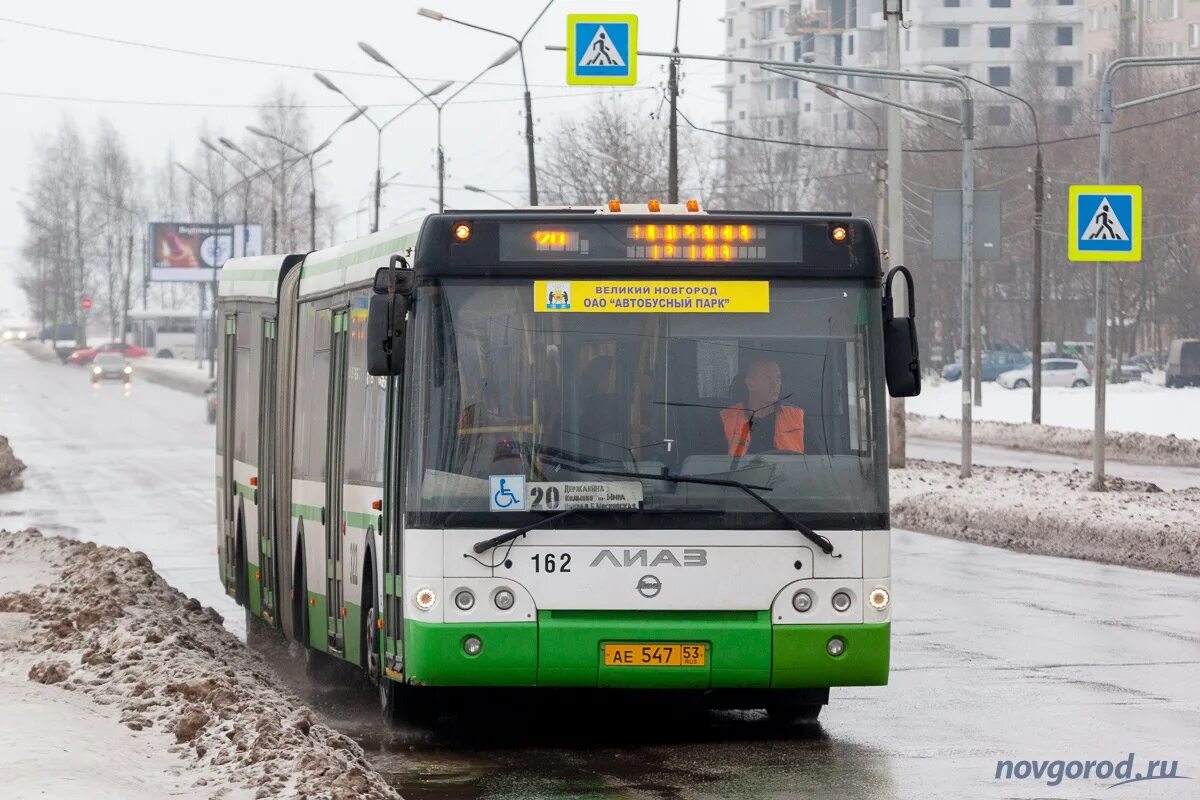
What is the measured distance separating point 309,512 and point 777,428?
3998mm

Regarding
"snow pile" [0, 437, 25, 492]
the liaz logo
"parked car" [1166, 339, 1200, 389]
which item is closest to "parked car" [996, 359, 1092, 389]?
"parked car" [1166, 339, 1200, 389]

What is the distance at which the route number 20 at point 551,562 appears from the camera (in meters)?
9.53

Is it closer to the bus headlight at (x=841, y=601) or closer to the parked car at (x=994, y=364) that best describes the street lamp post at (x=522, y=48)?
the bus headlight at (x=841, y=601)

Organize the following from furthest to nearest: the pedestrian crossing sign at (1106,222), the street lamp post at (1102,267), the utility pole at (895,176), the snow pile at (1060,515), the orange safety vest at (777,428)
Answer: the utility pole at (895,176), the street lamp post at (1102,267), the pedestrian crossing sign at (1106,222), the snow pile at (1060,515), the orange safety vest at (777,428)

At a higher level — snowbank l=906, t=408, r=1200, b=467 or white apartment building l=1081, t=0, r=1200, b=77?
white apartment building l=1081, t=0, r=1200, b=77

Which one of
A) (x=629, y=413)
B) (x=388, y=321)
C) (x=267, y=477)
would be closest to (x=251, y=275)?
(x=267, y=477)

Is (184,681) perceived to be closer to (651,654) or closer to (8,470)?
(651,654)

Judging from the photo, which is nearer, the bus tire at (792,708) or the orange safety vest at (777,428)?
the orange safety vest at (777,428)

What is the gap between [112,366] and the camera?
92.6 metres

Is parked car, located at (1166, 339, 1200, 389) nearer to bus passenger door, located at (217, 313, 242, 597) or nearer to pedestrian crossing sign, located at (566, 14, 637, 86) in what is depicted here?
pedestrian crossing sign, located at (566, 14, 637, 86)

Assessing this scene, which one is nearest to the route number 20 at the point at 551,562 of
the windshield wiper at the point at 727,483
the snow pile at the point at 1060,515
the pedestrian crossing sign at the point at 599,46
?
the windshield wiper at the point at 727,483

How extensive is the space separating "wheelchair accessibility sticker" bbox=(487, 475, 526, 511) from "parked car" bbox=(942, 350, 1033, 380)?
79282mm

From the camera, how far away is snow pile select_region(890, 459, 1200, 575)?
2109 cm

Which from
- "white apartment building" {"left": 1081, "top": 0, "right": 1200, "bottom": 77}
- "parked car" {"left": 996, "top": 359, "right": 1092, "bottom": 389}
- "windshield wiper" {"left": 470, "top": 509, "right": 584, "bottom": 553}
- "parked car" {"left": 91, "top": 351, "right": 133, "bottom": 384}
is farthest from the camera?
"white apartment building" {"left": 1081, "top": 0, "right": 1200, "bottom": 77}
